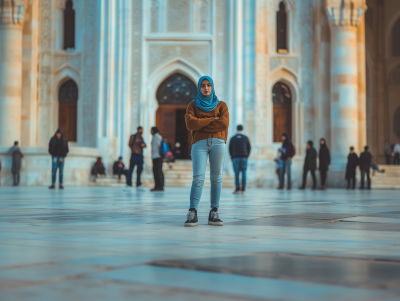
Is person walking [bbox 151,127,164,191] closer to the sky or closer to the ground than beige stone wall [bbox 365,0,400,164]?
closer to the ground

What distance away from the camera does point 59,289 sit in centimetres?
224

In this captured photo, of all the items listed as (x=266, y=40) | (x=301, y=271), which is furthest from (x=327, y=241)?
(x=266, y=40)

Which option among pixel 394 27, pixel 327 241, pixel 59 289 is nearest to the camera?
pixel 59 289

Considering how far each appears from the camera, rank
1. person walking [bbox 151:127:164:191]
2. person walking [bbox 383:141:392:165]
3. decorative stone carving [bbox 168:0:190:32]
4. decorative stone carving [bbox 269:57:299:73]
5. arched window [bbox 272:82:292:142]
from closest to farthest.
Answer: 1. person walking [bbox 151:127:164:191]
2. decorative stone carving [bbox 168:0:190:32]
3. decorative stone carving [bbox 269:57:299:73]
4. arched window [bbox 272:82:292:142]
5. person walking [bbox 383:141:392:165]

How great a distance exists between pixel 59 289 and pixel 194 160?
3.44m

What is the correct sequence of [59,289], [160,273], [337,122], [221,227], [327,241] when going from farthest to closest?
1. [337,122]
2. [221,227]
3. [327,241]
4. [160,273]
5. [59,289]

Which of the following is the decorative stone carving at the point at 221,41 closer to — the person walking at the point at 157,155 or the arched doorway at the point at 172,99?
the arched doorway at the point at 172,99

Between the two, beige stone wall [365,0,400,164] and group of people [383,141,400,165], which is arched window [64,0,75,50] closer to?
group of people [383,141,400,165]

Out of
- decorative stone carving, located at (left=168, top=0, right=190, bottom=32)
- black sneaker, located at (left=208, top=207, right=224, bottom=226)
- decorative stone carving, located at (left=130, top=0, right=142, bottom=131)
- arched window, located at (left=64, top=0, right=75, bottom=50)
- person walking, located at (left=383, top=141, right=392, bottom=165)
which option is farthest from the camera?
person walking, located at (left=383, top=141, right=392, bottom=165)

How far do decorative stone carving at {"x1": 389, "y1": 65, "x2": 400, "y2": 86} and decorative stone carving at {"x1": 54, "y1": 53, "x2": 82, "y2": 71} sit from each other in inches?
682

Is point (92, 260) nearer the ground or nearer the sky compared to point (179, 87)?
nearer the ground

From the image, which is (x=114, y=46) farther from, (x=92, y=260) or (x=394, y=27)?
(x=92, y=260)

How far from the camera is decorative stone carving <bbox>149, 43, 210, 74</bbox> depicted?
24.6 metres

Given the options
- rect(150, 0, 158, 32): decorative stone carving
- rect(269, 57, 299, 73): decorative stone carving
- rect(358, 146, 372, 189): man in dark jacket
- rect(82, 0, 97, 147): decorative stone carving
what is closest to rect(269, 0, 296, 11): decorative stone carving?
rect(269, 57, 299, 73): decorative stone carving
